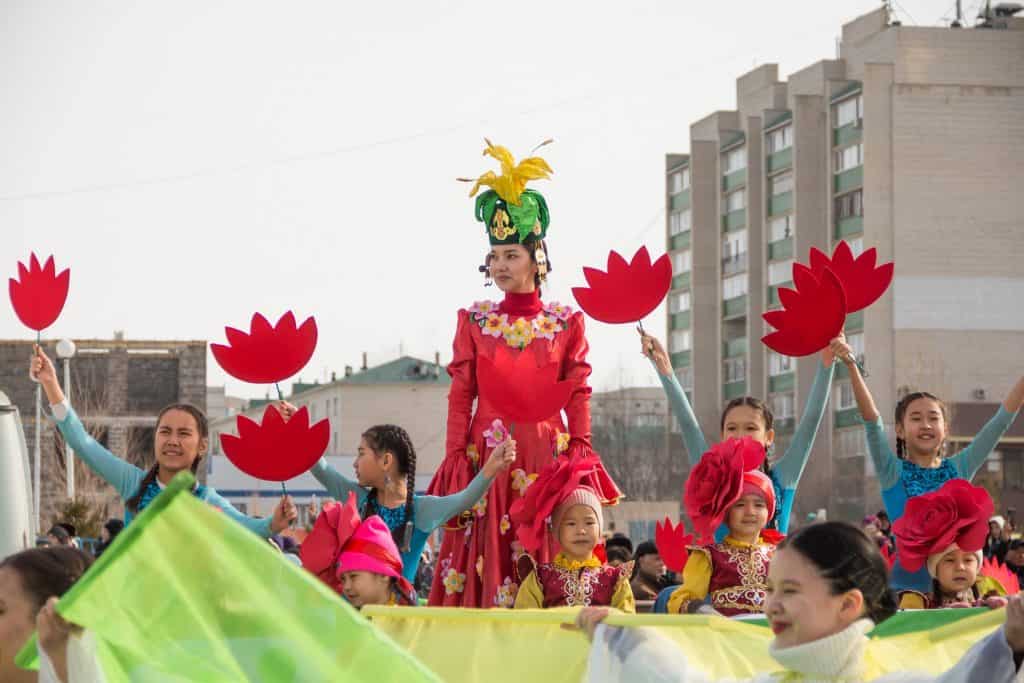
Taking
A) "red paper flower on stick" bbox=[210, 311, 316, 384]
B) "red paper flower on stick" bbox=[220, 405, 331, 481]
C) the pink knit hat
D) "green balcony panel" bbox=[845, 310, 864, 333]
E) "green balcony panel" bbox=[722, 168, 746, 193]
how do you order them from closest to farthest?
the pink knit hat, "red paper flower on stick" bbox=[220, 405, 331, 481], "red paper flower on stick" bbox=[210, 311, 316, 384], "green balcony panel" bbox=[845, 310, 864, 333], "green balcony panel" bbox=[722, 168, 746, 193]

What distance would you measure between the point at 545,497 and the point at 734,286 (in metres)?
71.7

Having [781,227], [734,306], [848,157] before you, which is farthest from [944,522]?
[734,306]

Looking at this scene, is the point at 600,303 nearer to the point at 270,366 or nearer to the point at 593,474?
the point at 593,474

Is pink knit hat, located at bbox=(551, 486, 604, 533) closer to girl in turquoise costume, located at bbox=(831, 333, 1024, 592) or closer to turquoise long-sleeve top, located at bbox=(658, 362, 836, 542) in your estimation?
turquoise long-sleeve top, located at bbox=(658, 362, 836, 542)

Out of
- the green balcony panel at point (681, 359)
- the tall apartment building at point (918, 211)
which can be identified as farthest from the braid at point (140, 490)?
the green balcony panel at point (681, 359)

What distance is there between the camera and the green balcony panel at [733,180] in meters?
77.6

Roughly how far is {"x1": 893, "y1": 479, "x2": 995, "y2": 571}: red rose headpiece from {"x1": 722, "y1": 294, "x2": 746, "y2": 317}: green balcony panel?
231 feet

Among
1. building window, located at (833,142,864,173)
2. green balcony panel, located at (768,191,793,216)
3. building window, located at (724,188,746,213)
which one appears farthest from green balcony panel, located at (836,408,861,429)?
building window, located at (724,188,746,213)

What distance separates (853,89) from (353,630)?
66.9m

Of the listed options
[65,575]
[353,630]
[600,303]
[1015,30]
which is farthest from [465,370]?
[1015,30]

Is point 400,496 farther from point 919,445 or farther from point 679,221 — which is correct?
point 679,221

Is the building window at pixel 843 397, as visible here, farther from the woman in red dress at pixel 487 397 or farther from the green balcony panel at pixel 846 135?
the woman in red dress at pixel 487 397

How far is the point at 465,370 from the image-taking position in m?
9.22

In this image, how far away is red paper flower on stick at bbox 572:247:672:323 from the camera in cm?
882
